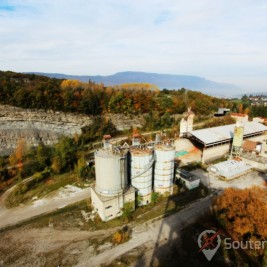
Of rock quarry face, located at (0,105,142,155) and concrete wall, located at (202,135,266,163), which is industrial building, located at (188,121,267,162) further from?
rock quarry face, located at (0,105,142,155)

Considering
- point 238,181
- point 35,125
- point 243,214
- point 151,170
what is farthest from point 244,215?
point 35,125

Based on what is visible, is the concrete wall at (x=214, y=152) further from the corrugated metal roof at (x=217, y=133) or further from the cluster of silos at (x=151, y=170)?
the cluster of silos at (x=151, y=170)

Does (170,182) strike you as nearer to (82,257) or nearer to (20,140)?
(82,257)

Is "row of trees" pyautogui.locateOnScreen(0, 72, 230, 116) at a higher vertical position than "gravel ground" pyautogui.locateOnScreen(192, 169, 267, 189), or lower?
higher

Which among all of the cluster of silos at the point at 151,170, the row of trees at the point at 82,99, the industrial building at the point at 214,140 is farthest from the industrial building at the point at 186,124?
the row of trees at the point at 82,99

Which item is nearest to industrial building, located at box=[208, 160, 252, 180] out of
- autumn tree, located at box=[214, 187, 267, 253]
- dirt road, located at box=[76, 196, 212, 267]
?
dirt road, located at box=[76, 196, 212, 267]

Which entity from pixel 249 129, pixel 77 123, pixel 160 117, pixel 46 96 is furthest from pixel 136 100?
pixel 249 129

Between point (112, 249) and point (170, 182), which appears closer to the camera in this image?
point (112, 249)

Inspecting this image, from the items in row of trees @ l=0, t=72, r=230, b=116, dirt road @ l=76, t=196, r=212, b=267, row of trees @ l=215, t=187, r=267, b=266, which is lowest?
dirt road @ l=76, t=196, r=212, b=267
